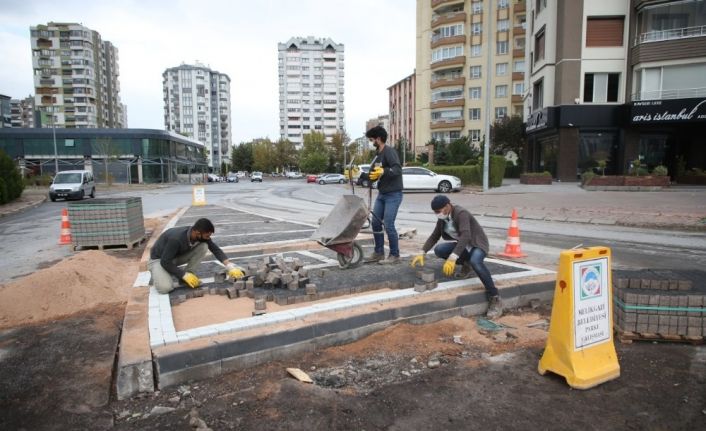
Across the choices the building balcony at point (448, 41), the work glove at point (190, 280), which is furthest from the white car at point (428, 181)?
the building balcony at point (448, 41)

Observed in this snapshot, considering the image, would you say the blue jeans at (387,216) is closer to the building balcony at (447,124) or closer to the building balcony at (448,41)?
the building balcony at (447,124)

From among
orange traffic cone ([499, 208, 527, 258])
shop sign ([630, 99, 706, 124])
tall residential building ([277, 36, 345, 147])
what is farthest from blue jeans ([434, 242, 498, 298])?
tall residential building ([277, 36, 345, 147])

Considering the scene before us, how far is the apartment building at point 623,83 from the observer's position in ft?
92.0

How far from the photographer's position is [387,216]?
21.6 ft

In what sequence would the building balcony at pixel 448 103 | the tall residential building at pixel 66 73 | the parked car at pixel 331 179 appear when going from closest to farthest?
the parked car at pixel 331 179 < the building balcony at pixel 448 103 < the tall residential building at pixel 66 73

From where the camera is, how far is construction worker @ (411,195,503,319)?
17.1 ft

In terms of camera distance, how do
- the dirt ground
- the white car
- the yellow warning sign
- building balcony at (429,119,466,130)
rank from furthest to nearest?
building balcony at (429,119,466,130) → the white car → the yellow warning sign → the dirt ground

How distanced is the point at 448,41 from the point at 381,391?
6319 cm

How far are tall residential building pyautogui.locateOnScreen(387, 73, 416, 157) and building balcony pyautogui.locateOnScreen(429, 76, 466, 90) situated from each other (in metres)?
16.9

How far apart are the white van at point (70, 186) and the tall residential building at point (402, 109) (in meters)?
58.5

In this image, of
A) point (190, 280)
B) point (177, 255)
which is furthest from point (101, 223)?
point (190, 280)

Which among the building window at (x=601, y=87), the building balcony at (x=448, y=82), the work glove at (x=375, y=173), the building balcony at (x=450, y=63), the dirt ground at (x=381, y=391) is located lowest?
the dirt ground at (x=381, y=391)

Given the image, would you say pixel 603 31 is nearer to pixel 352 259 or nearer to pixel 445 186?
pixel 445 186

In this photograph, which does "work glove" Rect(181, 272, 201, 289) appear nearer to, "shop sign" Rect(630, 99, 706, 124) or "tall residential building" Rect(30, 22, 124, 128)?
"shop sign" Rect(630, 99, 706, 124)
